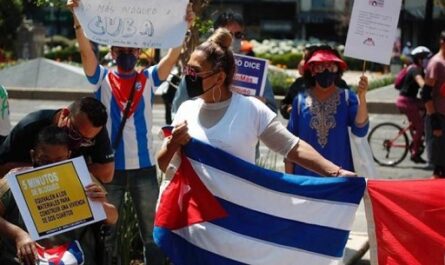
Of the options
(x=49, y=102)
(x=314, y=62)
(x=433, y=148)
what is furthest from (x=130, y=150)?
(x=49, y=102)

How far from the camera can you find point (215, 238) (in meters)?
4.37

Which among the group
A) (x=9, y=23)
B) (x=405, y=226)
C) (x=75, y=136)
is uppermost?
(x=75, y=136)

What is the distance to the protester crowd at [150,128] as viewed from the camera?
427 centimetres

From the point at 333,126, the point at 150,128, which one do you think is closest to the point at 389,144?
the point at 333,126

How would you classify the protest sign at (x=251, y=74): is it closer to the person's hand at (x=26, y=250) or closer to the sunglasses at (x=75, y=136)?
the sunglasses at (x=75, y=136)

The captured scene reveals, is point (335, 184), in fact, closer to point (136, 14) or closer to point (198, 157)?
point (198, 157)

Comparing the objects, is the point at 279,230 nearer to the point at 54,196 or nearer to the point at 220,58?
the point at 220,58

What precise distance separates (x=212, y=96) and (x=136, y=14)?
1.12 metres

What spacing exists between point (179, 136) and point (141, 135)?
1475 mm

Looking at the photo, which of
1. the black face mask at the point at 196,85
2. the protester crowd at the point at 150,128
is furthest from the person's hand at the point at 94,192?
the black face mask at the point at 196,85

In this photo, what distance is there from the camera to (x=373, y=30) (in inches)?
219

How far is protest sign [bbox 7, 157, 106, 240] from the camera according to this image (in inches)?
159

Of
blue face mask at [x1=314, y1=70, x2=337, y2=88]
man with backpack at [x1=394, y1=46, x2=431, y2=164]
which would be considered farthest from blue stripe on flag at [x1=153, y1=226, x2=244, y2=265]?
man with backpack at [x1=394, y1=46, x2=431, y2=164]

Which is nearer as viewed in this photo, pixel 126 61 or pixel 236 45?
pixel 126 61
